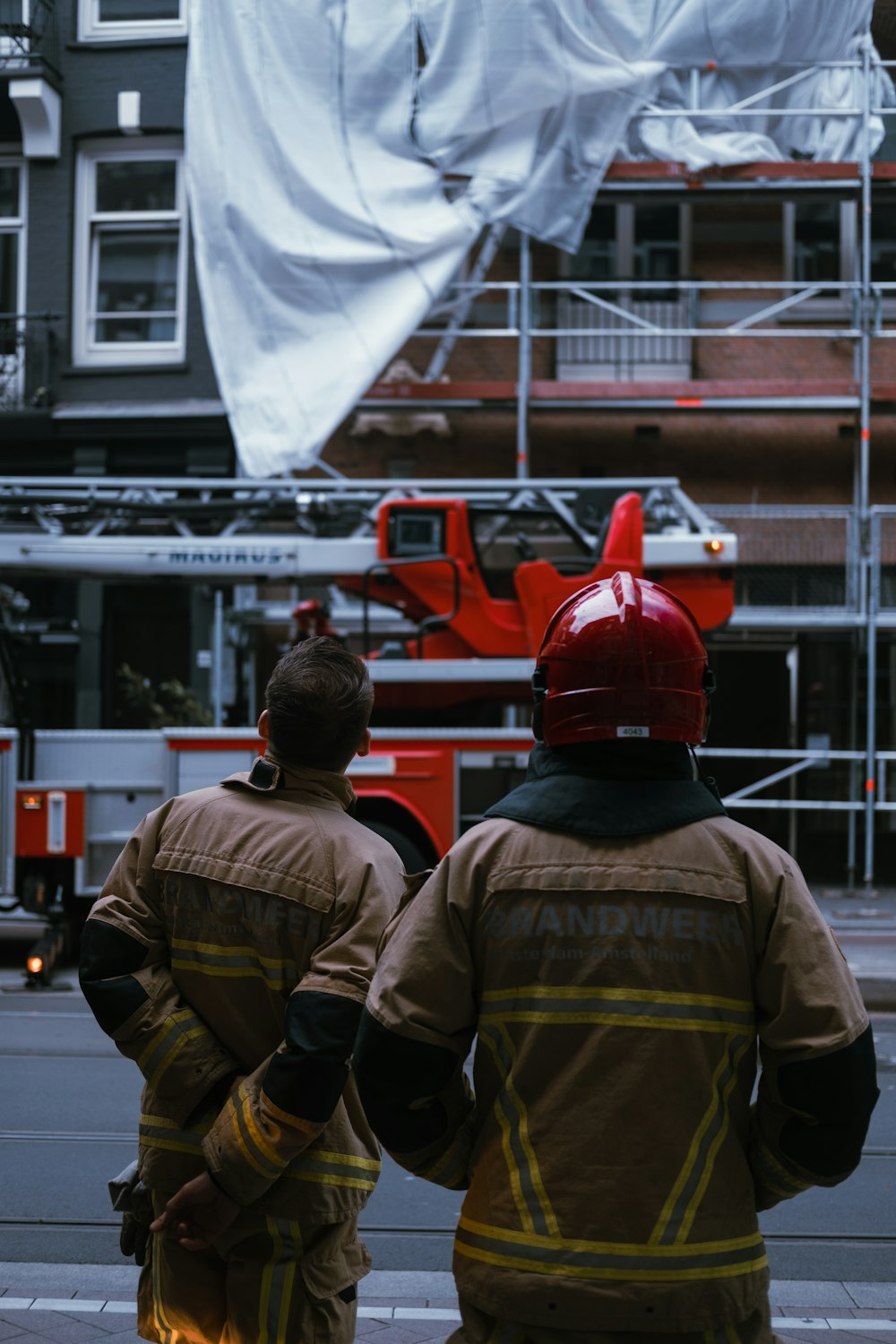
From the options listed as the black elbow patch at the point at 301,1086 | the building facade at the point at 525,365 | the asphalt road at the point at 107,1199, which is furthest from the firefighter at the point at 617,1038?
the building facade at the point at 525,365

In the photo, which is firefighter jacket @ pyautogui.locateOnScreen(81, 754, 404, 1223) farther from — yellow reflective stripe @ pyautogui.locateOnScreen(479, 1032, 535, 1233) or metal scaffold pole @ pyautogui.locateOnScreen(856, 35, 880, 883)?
metal scaffold pole @ pyautogui.locateOnScreen(856, 35, 880, 883)

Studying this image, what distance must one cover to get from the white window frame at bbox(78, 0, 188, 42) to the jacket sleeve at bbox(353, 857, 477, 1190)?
59.5 feet

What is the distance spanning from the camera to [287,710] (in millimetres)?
2934

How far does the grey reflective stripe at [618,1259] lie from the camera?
2057 millimetres

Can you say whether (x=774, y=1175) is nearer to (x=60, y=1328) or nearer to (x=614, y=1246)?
(x=614, y=1246)

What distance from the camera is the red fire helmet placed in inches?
88.1

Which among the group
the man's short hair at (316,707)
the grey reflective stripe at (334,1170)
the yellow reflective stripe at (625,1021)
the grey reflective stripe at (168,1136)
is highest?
the man's short hair at (316,707)

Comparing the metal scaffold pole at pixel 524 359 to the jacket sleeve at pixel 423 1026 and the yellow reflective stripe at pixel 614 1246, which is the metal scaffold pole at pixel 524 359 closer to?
the jacket sleeve at pixel 423 1026

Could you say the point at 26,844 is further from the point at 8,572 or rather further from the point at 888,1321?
the point at 888,1321

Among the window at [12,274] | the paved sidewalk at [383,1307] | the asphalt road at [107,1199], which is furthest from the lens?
the window at [12,274]

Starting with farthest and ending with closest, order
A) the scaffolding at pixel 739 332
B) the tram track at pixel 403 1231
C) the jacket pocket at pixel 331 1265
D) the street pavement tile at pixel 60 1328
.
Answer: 1. the scaffolding at pixel 739 332
2. the tram track at pixel 403 1231
3. the street pavement tile at pixel 60 1328
4. the jacket pocket at pixel 331 1265

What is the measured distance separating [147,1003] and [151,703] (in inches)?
398

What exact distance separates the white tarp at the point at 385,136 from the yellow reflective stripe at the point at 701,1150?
524 inches

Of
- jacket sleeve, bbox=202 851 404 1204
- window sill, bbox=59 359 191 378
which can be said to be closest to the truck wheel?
jacket sleeve, bbox=202 851 404 1204
